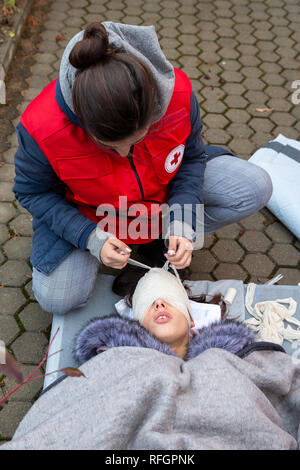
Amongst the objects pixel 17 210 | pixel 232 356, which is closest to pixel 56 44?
pixel 17 210

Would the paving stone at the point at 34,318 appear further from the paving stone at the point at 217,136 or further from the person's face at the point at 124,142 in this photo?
the paving stone at the point at 217,136

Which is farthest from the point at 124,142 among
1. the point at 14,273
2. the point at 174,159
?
the point at 14,273

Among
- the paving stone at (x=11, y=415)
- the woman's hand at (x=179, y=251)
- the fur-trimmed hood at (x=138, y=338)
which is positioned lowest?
the paving stone at (x=11, y=415)

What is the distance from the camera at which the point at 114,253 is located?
2223 mm

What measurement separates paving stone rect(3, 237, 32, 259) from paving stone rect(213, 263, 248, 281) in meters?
1.18

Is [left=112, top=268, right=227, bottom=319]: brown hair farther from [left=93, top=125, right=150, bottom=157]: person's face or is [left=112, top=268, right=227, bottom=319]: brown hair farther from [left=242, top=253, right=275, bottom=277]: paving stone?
[left=93, top=125, right=150, bottom=157]: person's face

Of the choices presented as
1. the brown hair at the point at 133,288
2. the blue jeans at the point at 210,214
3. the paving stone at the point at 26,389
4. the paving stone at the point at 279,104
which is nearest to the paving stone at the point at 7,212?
the blue jeans at the point at 210,214

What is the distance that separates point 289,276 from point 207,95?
1919mm

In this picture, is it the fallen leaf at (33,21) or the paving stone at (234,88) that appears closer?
the paving stone at (234,88)

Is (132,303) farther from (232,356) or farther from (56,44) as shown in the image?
(56,44)

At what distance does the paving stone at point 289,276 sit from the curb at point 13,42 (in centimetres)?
282

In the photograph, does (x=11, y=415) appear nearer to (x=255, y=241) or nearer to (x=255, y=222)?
(x=255, y=241)

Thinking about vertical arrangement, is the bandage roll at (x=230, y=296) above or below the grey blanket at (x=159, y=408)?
below

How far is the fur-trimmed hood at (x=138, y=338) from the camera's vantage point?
2.11m
